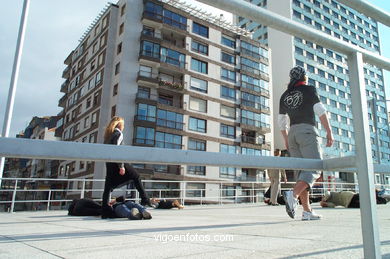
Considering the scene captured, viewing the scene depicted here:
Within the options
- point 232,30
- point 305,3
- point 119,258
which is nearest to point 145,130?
point 232,30

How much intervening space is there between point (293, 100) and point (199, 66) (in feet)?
101

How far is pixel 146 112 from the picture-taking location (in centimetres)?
2875

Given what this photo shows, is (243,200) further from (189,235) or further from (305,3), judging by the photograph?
(305,3)

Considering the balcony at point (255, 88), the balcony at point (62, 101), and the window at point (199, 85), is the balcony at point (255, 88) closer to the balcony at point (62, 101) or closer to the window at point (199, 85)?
the window at point (199, 85)

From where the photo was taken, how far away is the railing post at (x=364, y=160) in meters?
1.18

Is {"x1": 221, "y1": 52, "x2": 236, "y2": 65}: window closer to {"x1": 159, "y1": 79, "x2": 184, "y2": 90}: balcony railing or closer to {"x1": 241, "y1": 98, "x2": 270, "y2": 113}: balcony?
{"x1": 241, "y1": 98, "x2": 270, "y2": 113}: balcony

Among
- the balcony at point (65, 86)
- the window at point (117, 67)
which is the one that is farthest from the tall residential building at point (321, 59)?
the balcony at point (65, 86)

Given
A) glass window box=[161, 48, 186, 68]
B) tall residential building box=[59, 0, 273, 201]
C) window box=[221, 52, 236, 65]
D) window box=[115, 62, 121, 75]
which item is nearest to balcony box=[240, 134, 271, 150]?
tall residential building box=[59, 0, 273, 201]

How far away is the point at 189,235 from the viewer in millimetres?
2670

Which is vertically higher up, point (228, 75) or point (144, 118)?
point (228, 75)

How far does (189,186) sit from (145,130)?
699 centimetres

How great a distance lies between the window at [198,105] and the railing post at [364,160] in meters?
30.7

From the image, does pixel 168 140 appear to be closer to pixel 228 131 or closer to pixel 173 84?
pixel 173 84

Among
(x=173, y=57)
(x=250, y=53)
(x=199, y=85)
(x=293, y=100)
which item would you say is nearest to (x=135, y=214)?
(x=293, y=100)
